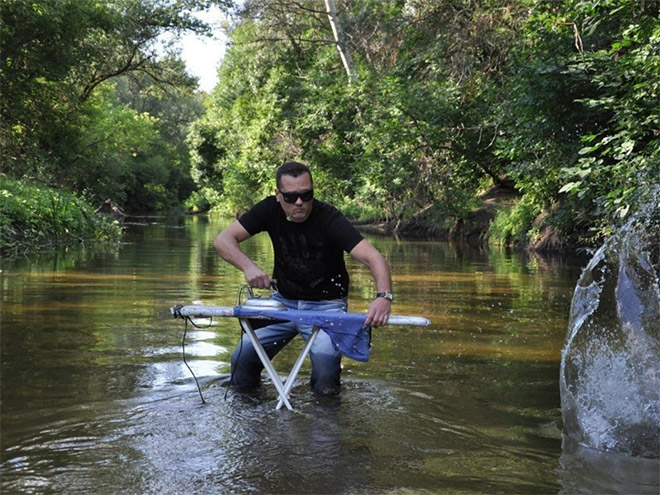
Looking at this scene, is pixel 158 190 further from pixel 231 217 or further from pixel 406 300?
pixel 406 300

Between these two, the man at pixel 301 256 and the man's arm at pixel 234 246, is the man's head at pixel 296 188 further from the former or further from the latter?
the man's arm at pixel 234 246

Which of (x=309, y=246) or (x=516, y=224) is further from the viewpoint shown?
(x=516, y=224)

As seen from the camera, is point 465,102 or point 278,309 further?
point 465,102

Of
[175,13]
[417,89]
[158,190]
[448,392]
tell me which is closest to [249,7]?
[175,13]

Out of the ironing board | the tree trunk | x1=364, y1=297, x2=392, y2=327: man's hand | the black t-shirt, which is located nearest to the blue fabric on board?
the ironing board

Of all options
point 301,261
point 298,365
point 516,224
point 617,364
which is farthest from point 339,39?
point 298,365

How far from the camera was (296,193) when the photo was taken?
237 inches

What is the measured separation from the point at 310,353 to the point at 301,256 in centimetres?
74

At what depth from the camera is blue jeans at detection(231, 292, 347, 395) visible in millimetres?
6355

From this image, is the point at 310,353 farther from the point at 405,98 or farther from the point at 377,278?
the point at 405,98

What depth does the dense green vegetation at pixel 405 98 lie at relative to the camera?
14.1 meters

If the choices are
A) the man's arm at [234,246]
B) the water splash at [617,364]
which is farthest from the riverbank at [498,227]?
the man's arm at [234,246]

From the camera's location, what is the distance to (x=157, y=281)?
46.8 feet

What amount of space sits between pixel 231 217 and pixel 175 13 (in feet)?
92.9
